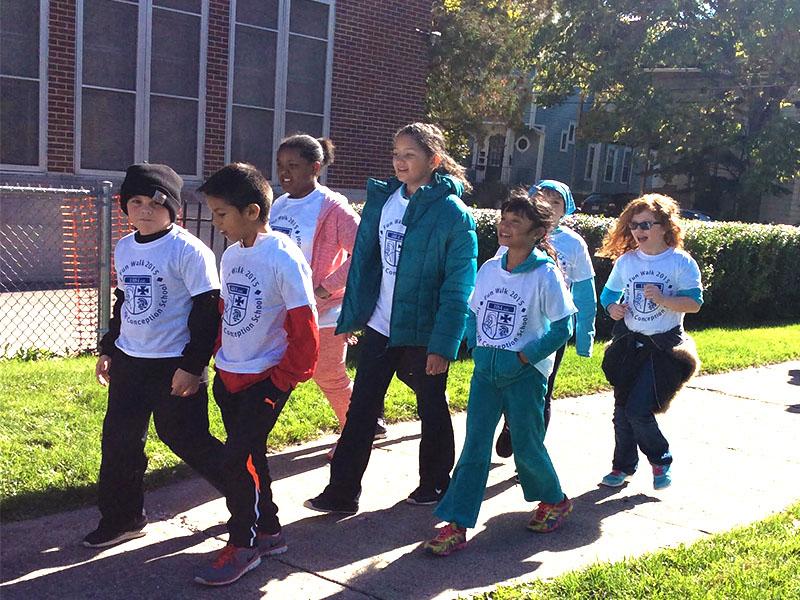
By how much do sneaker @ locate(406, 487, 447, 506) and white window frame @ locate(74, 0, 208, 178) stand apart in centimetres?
844

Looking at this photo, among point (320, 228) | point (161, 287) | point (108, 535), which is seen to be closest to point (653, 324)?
point (320, 228)

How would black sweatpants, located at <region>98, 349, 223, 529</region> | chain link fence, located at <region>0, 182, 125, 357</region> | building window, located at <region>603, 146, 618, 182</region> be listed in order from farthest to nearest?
building window, located at <region>603, 146, 618, 182</region> < chain link fence, located at <region>0, 182, 125, 357</region> < black sweatpants, located at <region>98, 349, 223, 529</region>

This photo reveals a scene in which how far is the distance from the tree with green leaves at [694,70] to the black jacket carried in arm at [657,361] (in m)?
23.6

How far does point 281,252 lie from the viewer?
3596mm

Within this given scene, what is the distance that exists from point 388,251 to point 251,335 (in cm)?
104

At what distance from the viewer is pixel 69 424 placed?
17.3ft

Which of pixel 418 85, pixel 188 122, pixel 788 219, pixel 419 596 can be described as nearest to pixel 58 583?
pixel 419 596

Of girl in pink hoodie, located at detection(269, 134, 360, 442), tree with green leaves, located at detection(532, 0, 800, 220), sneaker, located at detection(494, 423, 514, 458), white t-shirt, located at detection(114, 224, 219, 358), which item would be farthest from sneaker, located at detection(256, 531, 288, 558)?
tree with green leaves, located at detection(532, 0, 800, 220)

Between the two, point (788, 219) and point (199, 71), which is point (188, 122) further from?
point (788, 219)

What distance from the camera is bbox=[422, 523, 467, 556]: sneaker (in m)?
3.93

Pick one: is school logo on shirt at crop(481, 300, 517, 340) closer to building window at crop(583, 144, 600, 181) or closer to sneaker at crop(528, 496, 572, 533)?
sneaker at crop(528, 496, 572, 533)

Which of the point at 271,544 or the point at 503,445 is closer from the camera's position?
the point at 271,544

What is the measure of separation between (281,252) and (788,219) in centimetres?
3591

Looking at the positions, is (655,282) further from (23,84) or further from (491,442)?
(23,84)
